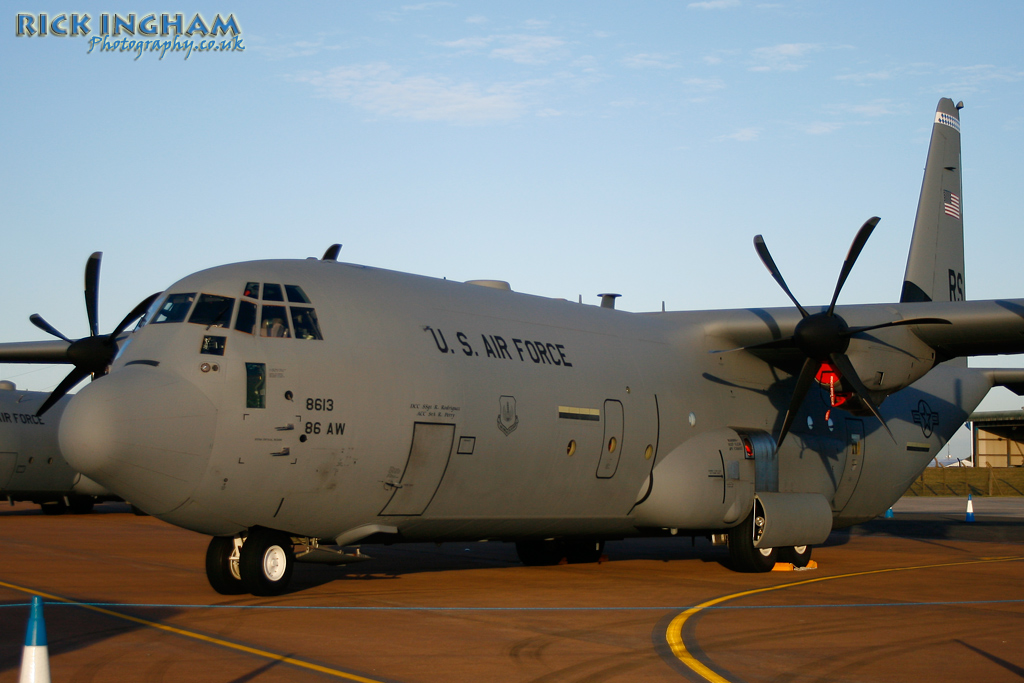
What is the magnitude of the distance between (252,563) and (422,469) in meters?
2.23

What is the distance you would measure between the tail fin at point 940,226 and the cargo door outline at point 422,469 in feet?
42.8

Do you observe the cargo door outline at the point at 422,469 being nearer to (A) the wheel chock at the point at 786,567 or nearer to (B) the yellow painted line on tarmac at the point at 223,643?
(B) the yellow painted line on tarmac at the point at 223,643

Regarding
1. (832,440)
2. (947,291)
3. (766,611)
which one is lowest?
(766,611)

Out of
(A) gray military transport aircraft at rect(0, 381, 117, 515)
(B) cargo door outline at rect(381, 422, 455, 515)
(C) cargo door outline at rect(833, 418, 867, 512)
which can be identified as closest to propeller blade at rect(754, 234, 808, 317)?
(C) cargo door outline at rect(833, 418, 867, 512)

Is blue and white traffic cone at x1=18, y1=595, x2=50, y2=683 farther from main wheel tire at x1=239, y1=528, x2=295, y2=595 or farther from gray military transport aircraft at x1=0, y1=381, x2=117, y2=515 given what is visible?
gray military transport aircraft at x1=0, y1=381, x2=117, y2=515

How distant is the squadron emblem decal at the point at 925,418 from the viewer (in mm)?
20342

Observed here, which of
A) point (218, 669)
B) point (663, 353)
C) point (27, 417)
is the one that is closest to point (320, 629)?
point (218, 669)

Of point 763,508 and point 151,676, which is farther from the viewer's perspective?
point 763,508

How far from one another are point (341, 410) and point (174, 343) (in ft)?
6.48

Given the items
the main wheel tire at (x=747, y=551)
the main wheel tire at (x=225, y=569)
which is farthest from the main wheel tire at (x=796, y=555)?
the main wheel tire at (x=225, y=569)

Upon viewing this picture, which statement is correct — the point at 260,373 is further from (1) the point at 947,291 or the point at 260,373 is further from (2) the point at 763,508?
(1) the point at 947,291

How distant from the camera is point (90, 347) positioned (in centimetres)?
1680

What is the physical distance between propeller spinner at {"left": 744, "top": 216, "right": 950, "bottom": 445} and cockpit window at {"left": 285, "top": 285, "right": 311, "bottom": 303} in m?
7.47

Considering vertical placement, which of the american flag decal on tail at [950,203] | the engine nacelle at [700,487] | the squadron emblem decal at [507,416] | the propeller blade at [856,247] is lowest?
the engine nacelle at [700,487]
